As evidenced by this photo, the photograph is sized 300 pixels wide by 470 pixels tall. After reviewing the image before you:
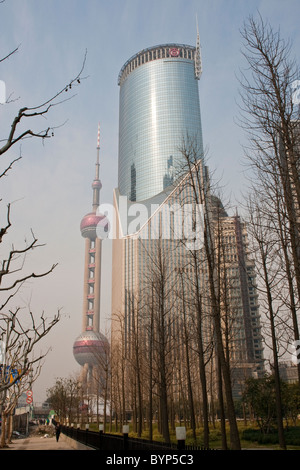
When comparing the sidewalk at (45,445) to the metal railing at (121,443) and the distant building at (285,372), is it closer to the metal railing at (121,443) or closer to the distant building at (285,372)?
the metal railing at (121,443)

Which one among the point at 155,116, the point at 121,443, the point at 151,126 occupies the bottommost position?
the point at 121,443

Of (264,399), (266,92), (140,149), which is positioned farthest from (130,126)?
(266,92)

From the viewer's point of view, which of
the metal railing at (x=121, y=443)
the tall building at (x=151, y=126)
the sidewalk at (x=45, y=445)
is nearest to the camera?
the metal railing at (x=121, y=443)

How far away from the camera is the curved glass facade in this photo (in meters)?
164

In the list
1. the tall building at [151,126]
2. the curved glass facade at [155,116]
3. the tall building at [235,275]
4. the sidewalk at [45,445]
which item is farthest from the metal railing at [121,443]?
the curved glass facade at [155,116]

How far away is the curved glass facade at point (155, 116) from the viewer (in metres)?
164

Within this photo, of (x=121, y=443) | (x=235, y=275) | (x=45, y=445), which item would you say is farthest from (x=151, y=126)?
(x=121, y=443)

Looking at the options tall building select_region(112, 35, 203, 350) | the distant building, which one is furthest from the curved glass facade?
the distant building

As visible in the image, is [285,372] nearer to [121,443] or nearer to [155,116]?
[121,443]

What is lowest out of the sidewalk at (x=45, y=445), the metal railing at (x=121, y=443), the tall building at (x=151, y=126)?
the sidewalk at (x=45, y=445)

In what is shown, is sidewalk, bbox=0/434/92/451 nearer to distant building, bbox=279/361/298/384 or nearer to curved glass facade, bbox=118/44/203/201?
distant building, bbox=279/361/298/384

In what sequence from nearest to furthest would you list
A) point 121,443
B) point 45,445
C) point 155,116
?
point 121,443 → point 45,445 → point 155,116

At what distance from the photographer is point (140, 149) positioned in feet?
557

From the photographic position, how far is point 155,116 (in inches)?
6663
